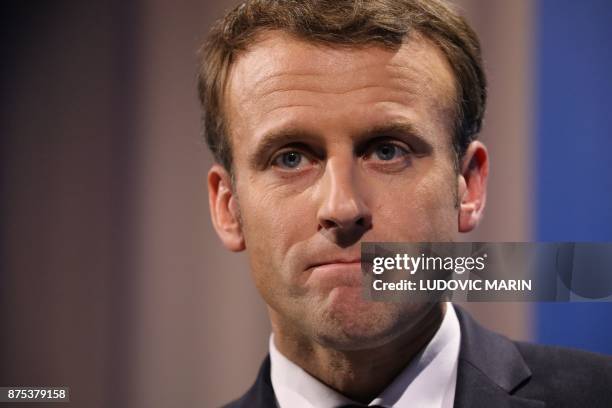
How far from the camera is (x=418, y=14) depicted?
74.1 inches

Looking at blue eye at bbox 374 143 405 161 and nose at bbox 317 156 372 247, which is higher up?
blue eye at bbox 374 143 405 161

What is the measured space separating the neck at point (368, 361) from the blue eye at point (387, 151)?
39cm

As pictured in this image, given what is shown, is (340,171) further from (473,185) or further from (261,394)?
(261,394)

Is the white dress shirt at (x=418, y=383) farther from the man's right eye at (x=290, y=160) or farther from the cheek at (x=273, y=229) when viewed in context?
the man's right eye at (x=290, y=160)

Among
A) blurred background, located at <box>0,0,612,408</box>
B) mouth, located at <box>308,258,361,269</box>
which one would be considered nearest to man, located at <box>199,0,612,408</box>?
mouth, located at <box>308,258,361,269</box>

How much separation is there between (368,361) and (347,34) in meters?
0.77

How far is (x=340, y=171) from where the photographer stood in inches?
68.4

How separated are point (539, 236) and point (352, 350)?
Answer: 601mm

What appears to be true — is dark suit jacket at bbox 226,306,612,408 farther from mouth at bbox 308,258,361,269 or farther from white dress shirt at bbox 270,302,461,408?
mouth at bbox 308,258,361,269

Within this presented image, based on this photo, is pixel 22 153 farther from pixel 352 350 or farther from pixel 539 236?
pixel 539 236

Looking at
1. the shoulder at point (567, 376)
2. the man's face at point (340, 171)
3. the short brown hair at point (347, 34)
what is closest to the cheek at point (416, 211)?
the man's face at point (340, 171)

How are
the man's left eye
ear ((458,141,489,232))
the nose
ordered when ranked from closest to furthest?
the nose, the man's left eye, ear ((458,141,489,232))

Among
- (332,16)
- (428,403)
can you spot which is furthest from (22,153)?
(428,403)

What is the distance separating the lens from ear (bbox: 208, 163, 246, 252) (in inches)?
79.0
